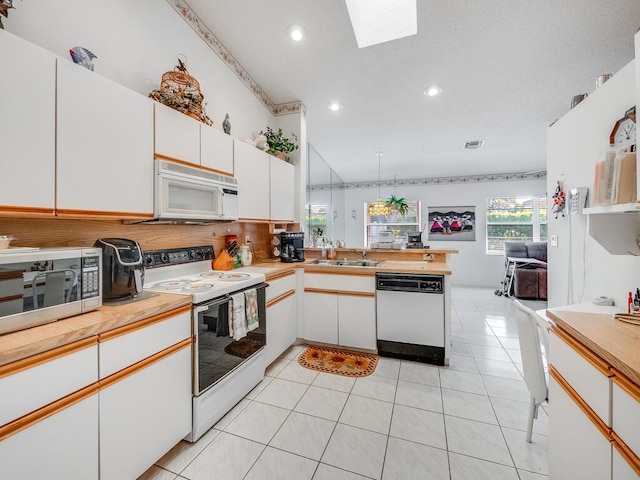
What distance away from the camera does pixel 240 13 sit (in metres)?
2.07

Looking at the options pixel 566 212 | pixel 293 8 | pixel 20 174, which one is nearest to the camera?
pixel 20 174

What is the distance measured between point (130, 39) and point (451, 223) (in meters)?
6.73

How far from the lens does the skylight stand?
2068 millimetres

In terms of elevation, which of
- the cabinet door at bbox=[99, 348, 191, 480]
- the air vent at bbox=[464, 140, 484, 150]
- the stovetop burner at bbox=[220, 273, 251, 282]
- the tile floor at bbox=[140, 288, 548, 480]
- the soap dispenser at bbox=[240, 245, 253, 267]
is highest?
the air vent at bbox=[464, 140, 484, 150]

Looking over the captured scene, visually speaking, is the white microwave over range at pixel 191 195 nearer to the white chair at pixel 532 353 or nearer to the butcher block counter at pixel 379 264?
the butcher block counter at pixel 379 264

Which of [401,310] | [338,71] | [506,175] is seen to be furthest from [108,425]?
[506,175]

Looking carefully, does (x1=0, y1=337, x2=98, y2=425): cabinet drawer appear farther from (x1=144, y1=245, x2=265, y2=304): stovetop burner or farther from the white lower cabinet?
the white lower cabinet

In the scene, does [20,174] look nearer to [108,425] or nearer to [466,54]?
[108,425]

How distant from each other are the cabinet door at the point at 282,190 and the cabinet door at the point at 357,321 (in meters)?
1.12

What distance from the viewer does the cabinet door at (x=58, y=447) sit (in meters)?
0.87

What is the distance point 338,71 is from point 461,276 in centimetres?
570

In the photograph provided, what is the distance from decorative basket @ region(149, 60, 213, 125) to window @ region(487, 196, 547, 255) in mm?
6722

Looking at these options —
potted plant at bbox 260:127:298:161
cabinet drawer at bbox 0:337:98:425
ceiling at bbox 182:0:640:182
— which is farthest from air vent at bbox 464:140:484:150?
cabinet drawer at bbox 0:337:98:425

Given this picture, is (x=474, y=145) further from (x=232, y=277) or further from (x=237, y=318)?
(x=237, y=318)
